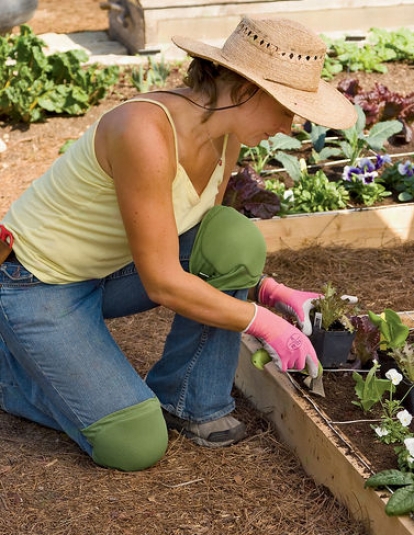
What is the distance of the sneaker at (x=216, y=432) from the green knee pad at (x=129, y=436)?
185 millimetres

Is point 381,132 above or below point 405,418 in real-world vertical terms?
below

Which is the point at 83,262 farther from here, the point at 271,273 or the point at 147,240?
the point at 271,273

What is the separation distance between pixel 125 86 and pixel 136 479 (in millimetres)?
3992

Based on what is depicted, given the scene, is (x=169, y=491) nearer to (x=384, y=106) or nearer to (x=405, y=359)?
(x=405, y=359)

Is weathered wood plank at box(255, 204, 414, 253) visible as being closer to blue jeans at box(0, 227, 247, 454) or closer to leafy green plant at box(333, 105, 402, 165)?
leafy green plant at box(333, 105, 402, 165)

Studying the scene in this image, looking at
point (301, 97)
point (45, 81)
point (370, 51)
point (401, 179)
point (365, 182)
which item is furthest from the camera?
point (370, 51)

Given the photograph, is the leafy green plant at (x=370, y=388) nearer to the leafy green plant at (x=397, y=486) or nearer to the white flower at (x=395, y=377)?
the white flower at (x=395, y=377)

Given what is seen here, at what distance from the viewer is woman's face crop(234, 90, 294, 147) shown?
2.53m

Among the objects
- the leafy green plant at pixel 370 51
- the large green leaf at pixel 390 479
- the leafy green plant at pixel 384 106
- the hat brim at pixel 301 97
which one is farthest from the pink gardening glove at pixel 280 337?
the leafy green plant at pixel 370 51

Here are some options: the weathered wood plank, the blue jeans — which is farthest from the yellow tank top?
the weathered wood plank

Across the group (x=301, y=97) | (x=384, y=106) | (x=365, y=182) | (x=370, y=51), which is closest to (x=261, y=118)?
(x=301, y=97)

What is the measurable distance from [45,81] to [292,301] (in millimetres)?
A: 3383

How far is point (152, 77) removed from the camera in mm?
6051

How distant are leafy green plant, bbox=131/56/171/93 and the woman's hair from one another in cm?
338
